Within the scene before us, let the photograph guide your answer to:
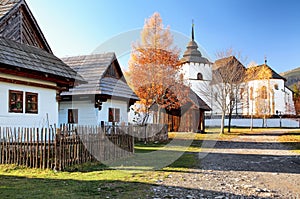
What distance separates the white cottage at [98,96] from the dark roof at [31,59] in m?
4.11

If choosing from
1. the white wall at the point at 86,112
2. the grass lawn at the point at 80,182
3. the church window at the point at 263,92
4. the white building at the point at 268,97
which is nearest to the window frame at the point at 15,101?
the grass lawn at the point at 80,182

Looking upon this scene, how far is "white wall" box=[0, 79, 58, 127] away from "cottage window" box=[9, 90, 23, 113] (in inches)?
5.6

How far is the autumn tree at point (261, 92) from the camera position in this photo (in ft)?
144

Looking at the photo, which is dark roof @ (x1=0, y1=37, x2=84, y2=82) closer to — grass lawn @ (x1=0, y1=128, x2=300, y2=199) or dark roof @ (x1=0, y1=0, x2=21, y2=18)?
dark roof @ (x1=0, y1=0, x2=21, y2=18)

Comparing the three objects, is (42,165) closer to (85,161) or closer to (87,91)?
(85,161)

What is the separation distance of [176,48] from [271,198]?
61.1 feet

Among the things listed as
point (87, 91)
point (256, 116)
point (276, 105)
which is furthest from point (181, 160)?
point (276, 105)

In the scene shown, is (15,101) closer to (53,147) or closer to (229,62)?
(53,147)

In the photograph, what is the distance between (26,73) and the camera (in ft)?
40.1

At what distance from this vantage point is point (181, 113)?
33219mm

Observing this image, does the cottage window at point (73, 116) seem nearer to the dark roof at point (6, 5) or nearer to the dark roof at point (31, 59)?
the dark roof at point (31, 59)

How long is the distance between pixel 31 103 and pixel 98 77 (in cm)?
690

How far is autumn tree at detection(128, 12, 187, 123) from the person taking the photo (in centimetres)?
2308

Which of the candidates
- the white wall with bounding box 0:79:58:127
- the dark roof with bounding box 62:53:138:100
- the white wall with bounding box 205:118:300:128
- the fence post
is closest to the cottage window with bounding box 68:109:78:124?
the dark roof with bounding box 62:53:138:100
